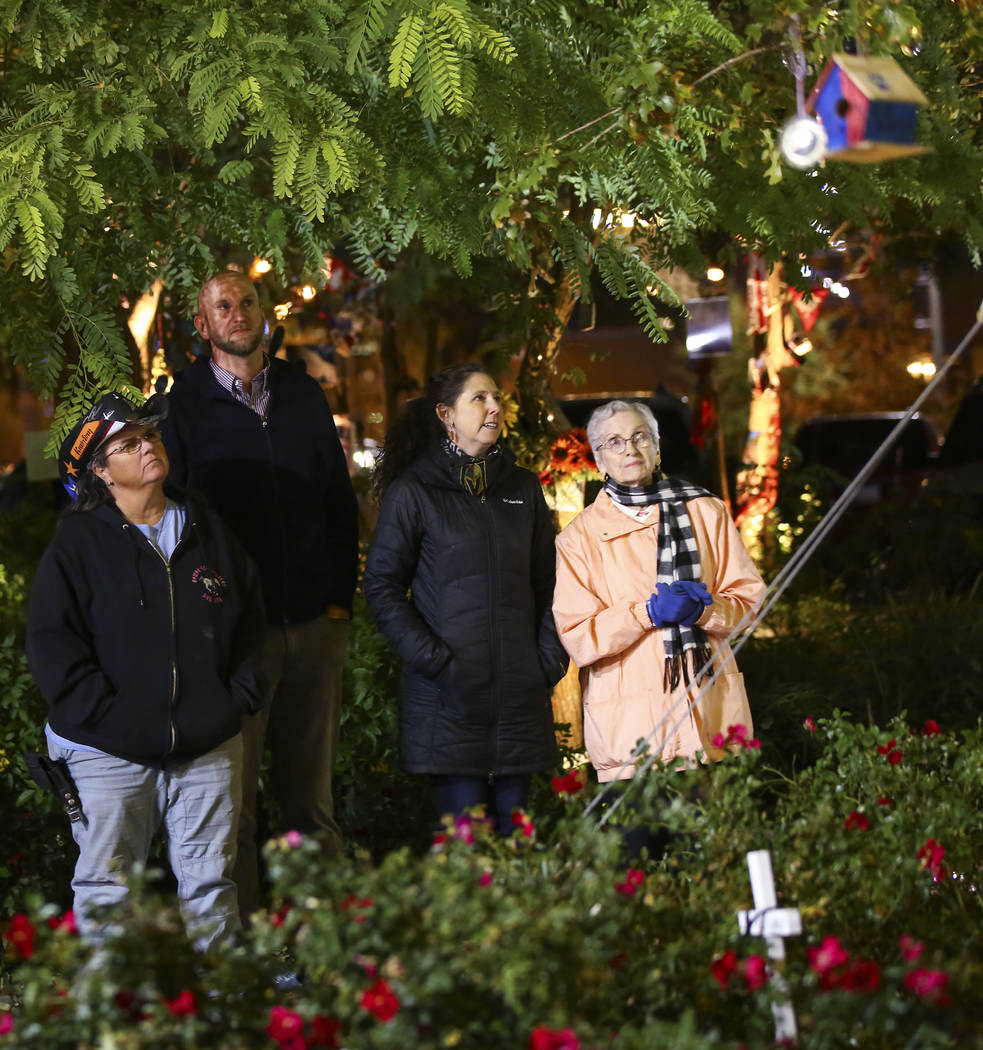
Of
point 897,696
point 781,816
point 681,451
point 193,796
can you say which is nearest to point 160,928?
point 193,796

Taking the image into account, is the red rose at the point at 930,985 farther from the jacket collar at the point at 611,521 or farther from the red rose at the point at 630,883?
the jacket collar at the point at 611,521

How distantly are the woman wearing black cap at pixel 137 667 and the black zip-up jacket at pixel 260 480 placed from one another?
1.57 feet

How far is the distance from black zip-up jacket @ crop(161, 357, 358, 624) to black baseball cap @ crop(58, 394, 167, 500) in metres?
0.51

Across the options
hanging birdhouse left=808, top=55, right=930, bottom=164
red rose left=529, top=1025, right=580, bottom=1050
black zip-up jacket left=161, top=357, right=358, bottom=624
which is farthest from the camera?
black zip-up jacket left=161, top=357, right=358, bottom=624

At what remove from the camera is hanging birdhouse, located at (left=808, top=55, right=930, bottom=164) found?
2787 millimetres

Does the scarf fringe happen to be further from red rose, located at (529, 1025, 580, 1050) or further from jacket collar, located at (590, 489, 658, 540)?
red rose, located at (529, 1025, 580, 1050)

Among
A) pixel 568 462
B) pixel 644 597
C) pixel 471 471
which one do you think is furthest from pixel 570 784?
pixel 568 462

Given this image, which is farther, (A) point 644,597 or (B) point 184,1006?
(A) point 644,597

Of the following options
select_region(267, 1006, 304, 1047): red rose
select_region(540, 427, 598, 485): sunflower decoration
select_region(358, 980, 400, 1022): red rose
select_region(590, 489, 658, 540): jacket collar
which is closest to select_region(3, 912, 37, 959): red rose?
select_region(267, 1006, 304, 1047): red rose

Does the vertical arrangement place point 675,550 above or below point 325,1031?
above

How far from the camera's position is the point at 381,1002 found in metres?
2.36

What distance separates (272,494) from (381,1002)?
8.37ft

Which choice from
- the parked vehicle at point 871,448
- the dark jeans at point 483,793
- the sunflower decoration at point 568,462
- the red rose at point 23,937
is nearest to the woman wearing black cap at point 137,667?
the dark jeans at point 483,793

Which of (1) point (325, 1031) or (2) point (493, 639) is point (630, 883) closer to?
(1) point (325, 1031)
